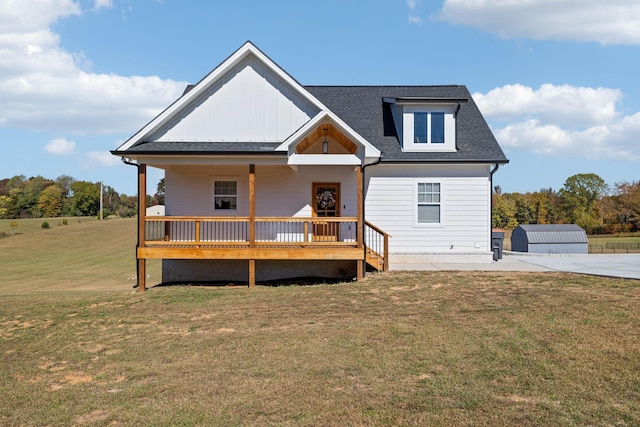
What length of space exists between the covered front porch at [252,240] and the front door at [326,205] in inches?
4.4

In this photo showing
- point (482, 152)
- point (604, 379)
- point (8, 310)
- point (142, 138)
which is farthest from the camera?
point (482, 152)

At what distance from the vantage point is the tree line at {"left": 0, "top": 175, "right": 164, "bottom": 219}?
85.4m

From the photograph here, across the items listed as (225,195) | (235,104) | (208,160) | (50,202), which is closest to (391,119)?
(235,104)

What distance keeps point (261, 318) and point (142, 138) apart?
8.10m

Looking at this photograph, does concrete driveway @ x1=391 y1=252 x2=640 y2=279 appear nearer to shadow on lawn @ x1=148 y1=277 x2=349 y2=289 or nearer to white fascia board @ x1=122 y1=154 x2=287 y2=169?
shadow on lawn @ x1=148 y1=277 x2=349 y2=289

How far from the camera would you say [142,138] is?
14.8 m

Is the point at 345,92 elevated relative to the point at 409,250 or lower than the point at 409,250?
elevated

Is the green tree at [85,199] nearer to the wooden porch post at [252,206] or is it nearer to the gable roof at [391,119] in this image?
the gable roof at [391,119]

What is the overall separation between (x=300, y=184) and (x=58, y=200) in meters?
87.3

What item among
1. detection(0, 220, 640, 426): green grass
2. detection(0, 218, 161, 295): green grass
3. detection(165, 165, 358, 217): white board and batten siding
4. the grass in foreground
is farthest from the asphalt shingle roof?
detection(0, 218, 161, 295): green grass

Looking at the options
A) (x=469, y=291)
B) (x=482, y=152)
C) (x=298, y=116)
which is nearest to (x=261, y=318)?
(x=469, y=291)

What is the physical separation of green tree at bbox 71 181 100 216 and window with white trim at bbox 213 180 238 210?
83287 mm

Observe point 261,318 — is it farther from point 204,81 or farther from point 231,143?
point 204,81

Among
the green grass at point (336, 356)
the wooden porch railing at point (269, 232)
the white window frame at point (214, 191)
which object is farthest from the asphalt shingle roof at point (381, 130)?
the green grass at point (336, 356)
